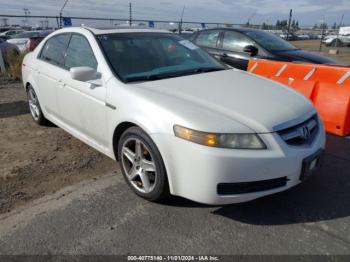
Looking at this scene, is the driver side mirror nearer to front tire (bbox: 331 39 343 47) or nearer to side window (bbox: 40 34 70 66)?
side window (bbox: 40 34 70 66)

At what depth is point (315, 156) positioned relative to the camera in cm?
289

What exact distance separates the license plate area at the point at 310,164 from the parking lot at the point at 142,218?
1.29ft

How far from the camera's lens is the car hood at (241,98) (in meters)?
2.73

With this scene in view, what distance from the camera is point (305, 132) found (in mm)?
2910

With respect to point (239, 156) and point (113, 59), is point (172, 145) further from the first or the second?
point (113, 59)

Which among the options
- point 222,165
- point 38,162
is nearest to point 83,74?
point 38,162

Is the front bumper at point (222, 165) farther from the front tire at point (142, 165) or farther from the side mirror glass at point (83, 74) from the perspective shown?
the side mirror glass at point (83, 74)

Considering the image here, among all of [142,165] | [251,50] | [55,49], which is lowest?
[142,165]

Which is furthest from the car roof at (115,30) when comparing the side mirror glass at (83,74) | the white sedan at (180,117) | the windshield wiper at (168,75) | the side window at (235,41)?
the side window at (235,41)

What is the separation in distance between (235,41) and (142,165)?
18.0ft

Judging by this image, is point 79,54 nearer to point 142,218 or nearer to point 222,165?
point 142,218

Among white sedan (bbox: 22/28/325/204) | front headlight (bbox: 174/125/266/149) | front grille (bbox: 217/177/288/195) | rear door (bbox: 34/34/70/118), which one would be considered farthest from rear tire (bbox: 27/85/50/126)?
front grille (bbox: 217/177/288/195)

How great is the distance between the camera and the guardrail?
479 cm

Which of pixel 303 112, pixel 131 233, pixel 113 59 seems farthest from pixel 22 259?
pixel 303 112
